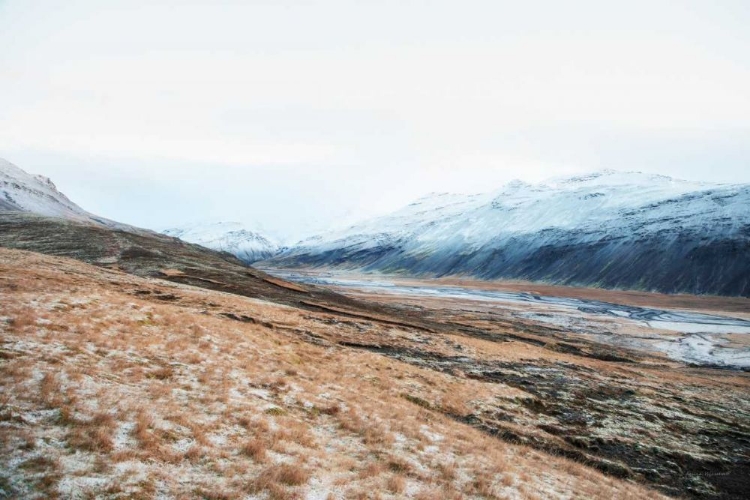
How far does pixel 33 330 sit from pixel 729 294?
203 m

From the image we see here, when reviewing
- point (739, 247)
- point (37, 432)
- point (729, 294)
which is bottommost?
point (37, 432)

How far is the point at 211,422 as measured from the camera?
1155cm

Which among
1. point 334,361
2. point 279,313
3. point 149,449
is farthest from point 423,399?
point 279,313

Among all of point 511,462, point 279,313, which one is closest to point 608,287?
point 279,313

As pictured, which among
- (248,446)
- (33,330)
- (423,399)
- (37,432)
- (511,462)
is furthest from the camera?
(423,399)

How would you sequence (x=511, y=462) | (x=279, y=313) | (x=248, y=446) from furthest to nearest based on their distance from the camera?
(x=279, y=313) < (x=511, y=462) < (x=248, y=446)

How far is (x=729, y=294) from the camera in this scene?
157m

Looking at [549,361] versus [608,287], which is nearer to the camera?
[549,361]

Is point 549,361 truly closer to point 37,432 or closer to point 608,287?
point 37,432

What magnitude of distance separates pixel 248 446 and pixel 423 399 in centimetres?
1115

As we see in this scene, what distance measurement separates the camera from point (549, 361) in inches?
1442

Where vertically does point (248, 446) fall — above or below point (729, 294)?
below

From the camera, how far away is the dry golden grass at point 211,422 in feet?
28.3

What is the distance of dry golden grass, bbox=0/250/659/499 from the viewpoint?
8641mm
